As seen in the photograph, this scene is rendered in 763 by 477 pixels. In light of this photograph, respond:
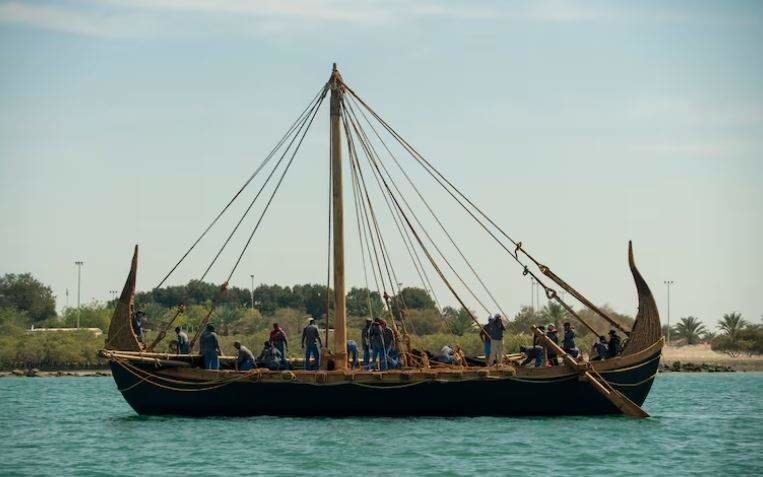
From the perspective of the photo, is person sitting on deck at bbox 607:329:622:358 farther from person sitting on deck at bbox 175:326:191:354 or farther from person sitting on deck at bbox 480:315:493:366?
person sitting on deck at bbox 175:326:191:354

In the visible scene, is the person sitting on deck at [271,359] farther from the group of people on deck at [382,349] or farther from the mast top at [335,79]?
the mast top at [335,79]

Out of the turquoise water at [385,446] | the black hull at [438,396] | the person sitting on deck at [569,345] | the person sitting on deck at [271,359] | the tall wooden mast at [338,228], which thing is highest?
the tall wooden mast at [338,228]

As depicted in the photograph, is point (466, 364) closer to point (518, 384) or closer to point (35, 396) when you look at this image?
point (518, 384)

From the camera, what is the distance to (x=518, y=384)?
3912 centimetres

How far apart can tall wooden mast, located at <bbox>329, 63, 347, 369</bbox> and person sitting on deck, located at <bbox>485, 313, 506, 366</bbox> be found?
176 inches

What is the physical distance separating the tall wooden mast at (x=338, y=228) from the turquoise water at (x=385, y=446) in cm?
277

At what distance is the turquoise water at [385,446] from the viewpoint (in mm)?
31734

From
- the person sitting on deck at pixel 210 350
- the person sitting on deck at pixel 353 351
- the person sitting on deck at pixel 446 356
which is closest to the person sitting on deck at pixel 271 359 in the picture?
the person sitting on deck at pixel 210 350

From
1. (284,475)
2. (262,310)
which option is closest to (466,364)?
(284,475)

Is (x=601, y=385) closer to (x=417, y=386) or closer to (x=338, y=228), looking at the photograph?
(x=417, y=386)

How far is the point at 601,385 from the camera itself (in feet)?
128

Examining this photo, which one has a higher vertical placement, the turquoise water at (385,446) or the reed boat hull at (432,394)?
the reed boat hull at (432,394)

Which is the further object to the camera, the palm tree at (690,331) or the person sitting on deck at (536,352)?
the palm tree at (690,331)

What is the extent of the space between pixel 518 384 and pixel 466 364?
3514mm
